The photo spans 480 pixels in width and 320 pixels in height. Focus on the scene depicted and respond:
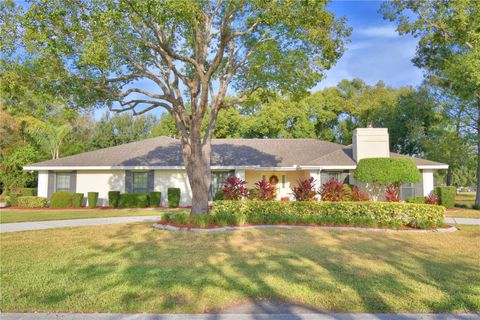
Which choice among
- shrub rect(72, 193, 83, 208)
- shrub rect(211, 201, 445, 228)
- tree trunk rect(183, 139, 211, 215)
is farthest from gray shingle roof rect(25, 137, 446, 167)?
tree trunk rect(183, 139, 211, 215)

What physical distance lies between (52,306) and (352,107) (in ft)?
122

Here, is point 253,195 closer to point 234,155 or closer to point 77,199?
point 234,155

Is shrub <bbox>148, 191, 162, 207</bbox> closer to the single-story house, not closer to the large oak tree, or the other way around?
the single-story house

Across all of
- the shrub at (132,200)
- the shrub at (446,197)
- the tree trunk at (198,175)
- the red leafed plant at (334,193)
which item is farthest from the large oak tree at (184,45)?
the shrub at (446,197)

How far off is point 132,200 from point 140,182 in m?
1.52

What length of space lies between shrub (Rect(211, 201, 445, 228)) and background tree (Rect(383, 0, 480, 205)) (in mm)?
8508

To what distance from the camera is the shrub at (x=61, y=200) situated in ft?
73.9

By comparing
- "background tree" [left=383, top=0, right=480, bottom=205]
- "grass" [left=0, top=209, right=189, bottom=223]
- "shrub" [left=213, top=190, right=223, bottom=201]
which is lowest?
"grass" [left=0, top=209, right=189, bottom=223]

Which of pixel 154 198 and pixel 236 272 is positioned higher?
pixel 154 198

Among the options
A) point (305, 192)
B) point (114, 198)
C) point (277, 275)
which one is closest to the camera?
point (277, 275)

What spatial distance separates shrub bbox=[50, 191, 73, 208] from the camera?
2252 centimetres

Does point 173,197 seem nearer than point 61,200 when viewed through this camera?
Yes

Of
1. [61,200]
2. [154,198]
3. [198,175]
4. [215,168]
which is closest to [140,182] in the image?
[154,198]

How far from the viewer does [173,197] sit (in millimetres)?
22359
